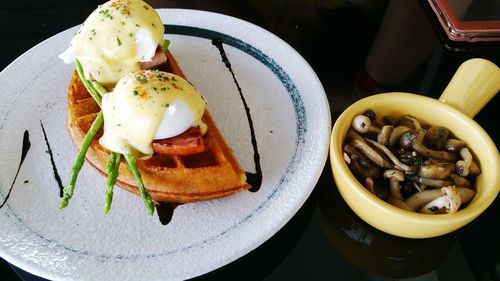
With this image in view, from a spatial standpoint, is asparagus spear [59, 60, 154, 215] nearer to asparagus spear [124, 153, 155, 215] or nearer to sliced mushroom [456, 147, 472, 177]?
asparagus spear [124, 153, 155, 215]

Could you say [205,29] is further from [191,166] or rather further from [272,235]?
[272,235]

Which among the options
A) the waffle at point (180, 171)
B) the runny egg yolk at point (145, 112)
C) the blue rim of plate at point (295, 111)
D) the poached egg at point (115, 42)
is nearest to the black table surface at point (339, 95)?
the blue rim of plate at point (295, 111)

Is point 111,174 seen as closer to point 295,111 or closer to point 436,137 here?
point 295,111

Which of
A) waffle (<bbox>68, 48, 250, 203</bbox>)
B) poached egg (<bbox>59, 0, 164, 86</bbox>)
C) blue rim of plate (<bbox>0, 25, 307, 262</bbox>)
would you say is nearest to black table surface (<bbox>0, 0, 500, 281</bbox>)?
blue rim of plate (<bbox>0, 25, 307, 262</bbox>)

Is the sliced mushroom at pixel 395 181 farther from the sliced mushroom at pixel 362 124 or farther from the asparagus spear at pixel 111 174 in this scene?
the asparagus spear at pixel 111 174

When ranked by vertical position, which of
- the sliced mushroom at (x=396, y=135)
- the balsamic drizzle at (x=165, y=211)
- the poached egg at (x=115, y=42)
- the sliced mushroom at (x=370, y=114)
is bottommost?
the balsamic drizzle at (x=165, y=211)
